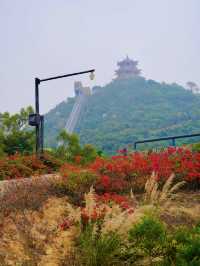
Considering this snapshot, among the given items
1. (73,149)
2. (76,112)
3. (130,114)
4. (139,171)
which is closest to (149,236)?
(139,171)

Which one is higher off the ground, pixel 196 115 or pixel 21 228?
pixel 196 115

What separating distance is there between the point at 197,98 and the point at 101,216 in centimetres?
8693

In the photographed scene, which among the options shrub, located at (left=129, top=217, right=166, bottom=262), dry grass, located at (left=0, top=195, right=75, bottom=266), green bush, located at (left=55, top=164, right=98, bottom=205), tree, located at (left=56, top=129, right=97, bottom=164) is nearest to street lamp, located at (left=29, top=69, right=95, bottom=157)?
tree, located at (left=56, top=129, right=97, bottom=164)

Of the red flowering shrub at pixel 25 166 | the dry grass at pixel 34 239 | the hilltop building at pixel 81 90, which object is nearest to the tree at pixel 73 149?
the red flowering shrub at pixel 25 166

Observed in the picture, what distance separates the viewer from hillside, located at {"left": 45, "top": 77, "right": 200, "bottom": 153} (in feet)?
203

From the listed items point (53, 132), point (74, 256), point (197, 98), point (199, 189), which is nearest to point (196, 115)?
point (197, 98)

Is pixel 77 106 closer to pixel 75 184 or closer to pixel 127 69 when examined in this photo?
pixel 127 69

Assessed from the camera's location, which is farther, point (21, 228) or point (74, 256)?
point (21, 228)

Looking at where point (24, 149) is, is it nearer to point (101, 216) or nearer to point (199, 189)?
point (199, 189)

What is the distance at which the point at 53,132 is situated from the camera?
85062 millimetres

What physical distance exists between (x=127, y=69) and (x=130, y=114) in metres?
43.9

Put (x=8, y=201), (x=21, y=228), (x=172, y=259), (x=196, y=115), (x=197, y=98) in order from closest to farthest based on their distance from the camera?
1. (x=172, y=259)
2. (x=21, y=228)
3. (x=8, y=201)
4. (x=196, y=115)
5. (x=197, y=98)

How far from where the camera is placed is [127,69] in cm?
12169

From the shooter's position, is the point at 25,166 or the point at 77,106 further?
the point at 77,106
